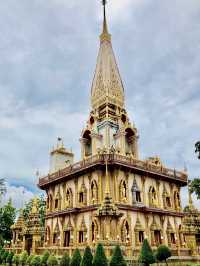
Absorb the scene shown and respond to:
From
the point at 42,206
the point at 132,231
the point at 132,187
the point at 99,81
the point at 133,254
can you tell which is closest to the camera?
the point at 133,254

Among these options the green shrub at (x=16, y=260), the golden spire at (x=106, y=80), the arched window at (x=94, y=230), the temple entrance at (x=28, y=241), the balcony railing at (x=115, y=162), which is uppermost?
the golden spire at (x=106, y=80)

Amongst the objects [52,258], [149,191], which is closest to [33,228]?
[52,258]

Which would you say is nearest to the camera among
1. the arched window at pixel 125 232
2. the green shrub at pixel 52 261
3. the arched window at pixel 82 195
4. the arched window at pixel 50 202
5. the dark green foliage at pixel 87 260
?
the dark green foliage at pixel 87 260

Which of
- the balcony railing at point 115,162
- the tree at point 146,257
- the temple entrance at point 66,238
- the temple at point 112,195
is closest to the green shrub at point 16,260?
the temple at point 112,195

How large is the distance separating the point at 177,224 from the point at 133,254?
1056 cm

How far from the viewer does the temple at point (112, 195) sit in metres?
25.7

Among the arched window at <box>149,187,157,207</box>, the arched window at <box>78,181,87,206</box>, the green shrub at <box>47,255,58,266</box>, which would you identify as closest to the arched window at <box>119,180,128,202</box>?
the arched window at <box>149,187,157,207</box>

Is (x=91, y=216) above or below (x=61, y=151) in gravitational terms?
below

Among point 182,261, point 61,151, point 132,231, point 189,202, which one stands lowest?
point 182,261

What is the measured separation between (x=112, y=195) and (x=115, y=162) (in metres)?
2.96

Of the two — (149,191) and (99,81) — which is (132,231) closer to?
(149,191)

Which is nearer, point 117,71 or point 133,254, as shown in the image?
point 133,254

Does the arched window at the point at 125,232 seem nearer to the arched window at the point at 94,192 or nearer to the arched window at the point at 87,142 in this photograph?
the arched window at the point at 94,192

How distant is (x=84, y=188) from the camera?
94.3ft
